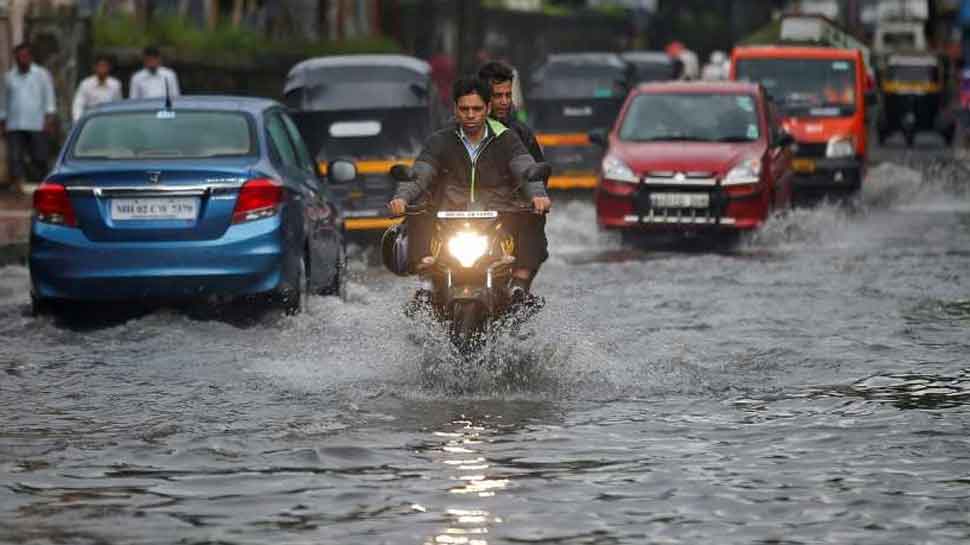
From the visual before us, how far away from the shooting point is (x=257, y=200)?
47.4 feet

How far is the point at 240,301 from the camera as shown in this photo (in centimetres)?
1470

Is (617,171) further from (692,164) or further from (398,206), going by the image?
(398,206)

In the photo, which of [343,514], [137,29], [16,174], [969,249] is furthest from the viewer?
[137,29]

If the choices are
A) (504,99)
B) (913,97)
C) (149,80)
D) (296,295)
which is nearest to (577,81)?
(149,80)

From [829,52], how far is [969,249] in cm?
827

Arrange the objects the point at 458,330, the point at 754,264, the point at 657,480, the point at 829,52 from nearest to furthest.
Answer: the point at 657,480
the point at 458,330
the point at 754,264
the point at 829,52

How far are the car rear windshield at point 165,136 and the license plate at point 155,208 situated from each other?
47 cm

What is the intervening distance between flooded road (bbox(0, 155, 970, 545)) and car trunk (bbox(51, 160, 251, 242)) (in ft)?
1.98

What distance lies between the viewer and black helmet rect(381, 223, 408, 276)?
39.8ft

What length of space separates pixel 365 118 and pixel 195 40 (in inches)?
493

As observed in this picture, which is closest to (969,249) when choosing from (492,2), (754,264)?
(754,264)

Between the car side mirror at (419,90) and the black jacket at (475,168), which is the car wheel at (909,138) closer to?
the car side mirror at (419,90)

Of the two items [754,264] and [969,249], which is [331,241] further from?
[969,249]

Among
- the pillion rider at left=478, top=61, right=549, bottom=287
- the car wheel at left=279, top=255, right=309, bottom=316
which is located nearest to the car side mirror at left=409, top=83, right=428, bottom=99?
the car wheel at left=279, top=255, right=309, bottom=316
